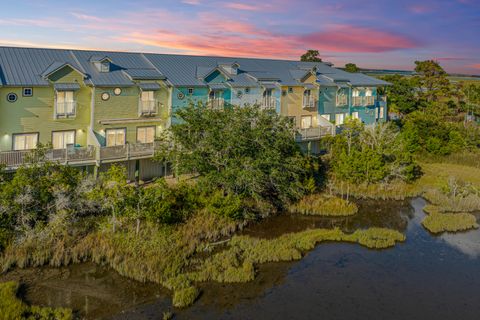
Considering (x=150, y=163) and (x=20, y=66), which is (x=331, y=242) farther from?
(x=20, y=66)

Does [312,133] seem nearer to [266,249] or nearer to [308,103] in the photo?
[308,103]

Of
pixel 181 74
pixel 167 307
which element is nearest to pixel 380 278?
pixel 167 307

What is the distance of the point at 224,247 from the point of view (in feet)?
84.1

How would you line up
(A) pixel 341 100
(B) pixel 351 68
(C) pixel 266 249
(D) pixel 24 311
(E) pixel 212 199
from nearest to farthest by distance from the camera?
1. (D) pixel 24 311
2. (C) pixel 266 249
3. (E) pixel 212 199
4. (A) pixel 341 100
5. (B) pixel 351 68

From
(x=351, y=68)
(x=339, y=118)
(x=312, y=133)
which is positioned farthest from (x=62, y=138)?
(x=351, y=68)

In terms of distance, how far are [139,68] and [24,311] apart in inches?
876

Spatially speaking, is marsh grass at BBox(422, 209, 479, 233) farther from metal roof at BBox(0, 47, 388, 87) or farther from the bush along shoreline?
metal roof at BBox(0, 47, 388, 87)

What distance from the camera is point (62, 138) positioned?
3133 centimetres

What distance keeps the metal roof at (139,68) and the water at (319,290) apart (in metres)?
14.7

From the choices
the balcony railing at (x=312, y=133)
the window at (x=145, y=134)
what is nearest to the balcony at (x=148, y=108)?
the window at (x=145, y=134)

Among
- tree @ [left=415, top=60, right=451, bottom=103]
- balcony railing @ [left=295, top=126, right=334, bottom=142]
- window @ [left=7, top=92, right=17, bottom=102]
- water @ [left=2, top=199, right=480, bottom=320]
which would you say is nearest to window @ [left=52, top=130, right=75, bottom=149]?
window @ [left=7, top=92, right=17, bottom=102]

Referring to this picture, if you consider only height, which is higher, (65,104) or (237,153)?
(65,104)

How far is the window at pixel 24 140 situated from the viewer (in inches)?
1161

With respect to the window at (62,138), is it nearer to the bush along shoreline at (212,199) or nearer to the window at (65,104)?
the window at (65,104)
